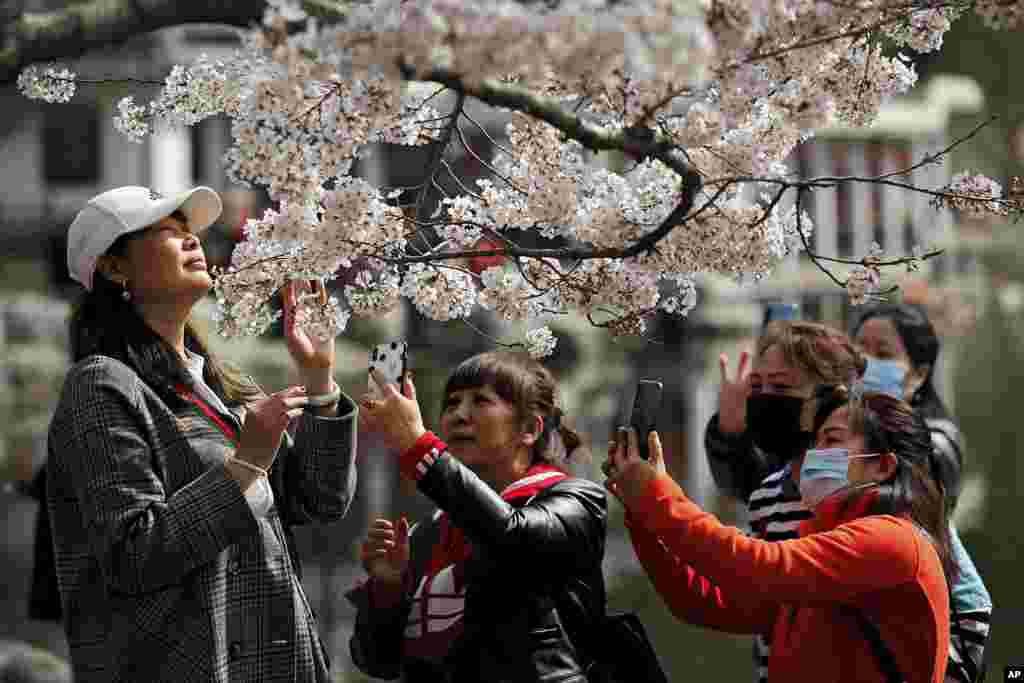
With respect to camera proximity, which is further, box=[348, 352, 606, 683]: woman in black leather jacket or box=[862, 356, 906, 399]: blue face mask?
box=[862, 356, 906, 399]: blue face mask

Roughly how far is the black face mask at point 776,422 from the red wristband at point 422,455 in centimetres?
140

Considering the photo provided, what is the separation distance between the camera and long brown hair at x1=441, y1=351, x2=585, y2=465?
4.11 m

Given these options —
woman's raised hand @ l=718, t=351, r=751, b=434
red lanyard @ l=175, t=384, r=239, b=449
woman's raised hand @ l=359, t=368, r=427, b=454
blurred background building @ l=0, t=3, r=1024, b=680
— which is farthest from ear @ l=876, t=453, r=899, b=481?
blurred background building @ l=0, t=3, r=1024, b=680

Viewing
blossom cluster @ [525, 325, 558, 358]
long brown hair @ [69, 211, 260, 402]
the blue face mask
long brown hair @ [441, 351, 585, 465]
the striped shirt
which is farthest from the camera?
the blue face mask

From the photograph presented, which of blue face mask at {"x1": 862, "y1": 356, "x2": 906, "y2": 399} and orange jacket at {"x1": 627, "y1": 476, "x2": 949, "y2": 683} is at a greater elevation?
blue face mask at {"x1": 862, "y1": 356, "x2": 906, "y2": 399}

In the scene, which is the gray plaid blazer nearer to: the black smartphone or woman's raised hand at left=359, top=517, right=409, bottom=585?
woman's raised hand at left=359, top=517, right=409, bottom=585

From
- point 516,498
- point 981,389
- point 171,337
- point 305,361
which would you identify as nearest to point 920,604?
point 516,498

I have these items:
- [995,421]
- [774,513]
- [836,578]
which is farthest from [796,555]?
[995,421]

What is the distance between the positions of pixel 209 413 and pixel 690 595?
1.21m

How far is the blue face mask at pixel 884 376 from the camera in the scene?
5.09 meters

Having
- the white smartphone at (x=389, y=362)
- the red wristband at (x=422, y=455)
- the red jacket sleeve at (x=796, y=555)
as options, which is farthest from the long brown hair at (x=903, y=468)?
the white smartphone at (x=389, y=362)

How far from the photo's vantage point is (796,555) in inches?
140

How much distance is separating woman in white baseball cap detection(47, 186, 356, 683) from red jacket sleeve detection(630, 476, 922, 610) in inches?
28.4

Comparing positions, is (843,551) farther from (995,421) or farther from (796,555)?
(995,421)
